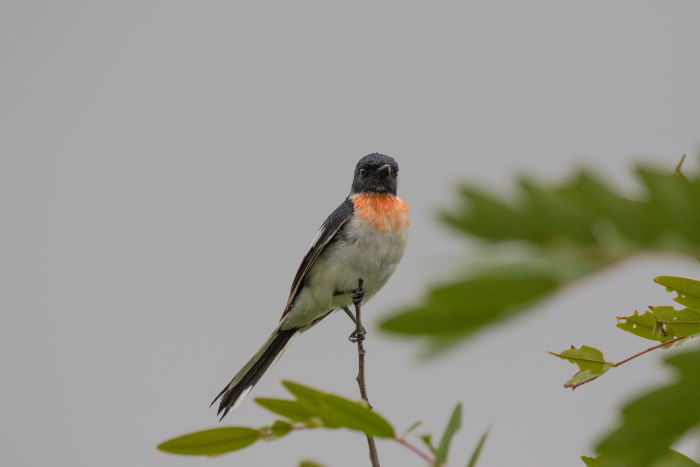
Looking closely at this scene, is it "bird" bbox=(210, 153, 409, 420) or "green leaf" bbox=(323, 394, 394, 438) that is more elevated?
"bird" bbox=(210, 153, 409, 420)

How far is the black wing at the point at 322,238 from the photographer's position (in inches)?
306

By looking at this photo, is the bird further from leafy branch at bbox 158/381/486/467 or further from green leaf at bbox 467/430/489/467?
green leaf at bbox 467/430/489/467

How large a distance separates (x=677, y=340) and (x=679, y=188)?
133cm

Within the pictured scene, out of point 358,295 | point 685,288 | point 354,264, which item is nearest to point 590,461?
point 685,288

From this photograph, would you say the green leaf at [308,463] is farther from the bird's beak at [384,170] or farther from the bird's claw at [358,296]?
the bird's beak at [384,170]

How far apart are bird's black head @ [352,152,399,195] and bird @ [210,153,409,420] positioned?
11 millimetres

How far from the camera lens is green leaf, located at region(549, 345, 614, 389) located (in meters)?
2.13

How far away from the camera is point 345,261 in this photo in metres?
7.57

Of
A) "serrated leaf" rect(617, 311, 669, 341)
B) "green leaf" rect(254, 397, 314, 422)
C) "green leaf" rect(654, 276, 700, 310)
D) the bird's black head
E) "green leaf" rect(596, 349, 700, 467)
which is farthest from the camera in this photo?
the bird's black head

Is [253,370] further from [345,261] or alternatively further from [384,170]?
[384,170]

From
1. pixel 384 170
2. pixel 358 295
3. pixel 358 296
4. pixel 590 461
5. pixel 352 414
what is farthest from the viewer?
pixel 384 170

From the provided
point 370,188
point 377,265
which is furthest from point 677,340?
point 370,188

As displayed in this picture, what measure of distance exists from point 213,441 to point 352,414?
0.30 m

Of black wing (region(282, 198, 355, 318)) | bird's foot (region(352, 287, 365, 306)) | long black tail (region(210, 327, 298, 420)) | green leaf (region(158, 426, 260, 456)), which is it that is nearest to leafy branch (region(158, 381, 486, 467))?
green leaf (region(158, 426, 260, 456))
